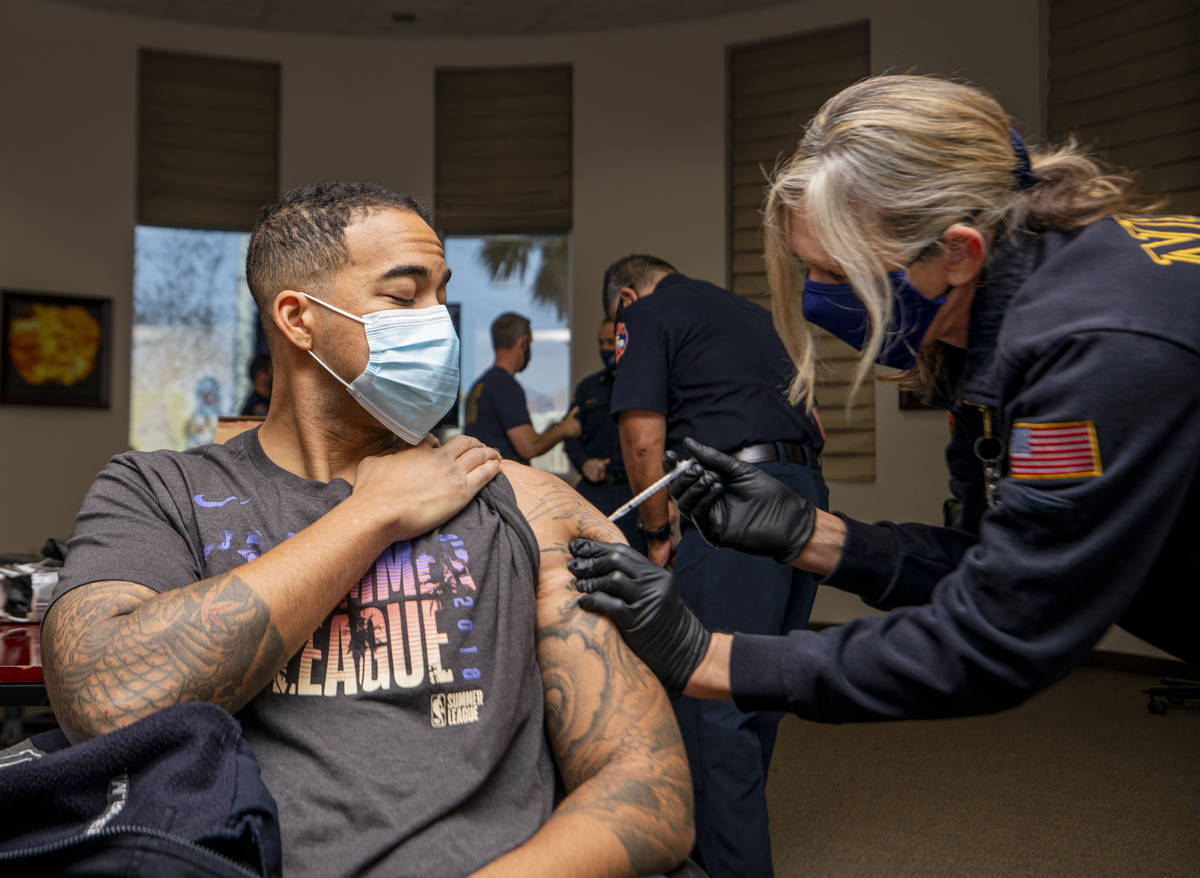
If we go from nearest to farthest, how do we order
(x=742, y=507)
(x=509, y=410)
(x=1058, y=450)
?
(x=1058, y=450)
(x=742, y=507)
(x=509, y=410)

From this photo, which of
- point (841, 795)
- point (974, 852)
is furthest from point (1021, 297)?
point (841, 795)

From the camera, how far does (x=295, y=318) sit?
1.45 meters

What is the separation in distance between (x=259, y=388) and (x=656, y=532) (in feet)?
10.1

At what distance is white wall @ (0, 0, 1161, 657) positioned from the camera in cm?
538

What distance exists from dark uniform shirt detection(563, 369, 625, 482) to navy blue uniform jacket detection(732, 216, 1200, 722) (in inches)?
111

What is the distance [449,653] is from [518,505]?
0.29m

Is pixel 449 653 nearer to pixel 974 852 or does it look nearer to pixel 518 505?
pixel 518 505

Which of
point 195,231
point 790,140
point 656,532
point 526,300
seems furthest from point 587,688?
point 195,231

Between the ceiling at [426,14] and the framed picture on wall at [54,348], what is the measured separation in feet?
5.73

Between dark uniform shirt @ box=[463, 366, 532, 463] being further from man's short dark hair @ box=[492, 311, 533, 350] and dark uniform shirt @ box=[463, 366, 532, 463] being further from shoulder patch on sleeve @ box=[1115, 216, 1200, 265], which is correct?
shoulder patch on sleeve @ box=[1115, 216, 1200, 265]

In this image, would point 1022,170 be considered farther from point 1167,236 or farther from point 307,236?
point 307,236

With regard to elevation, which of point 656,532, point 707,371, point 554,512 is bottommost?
point 656,532

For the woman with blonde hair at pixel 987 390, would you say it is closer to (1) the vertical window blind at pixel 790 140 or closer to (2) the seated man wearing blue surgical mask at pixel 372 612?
(2) the seated man wearing blue surgical mask at pixel 372 612

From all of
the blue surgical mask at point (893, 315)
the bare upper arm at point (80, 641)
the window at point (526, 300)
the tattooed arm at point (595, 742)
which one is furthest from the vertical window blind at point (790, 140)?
the bare upper arm at point (80, 641)
